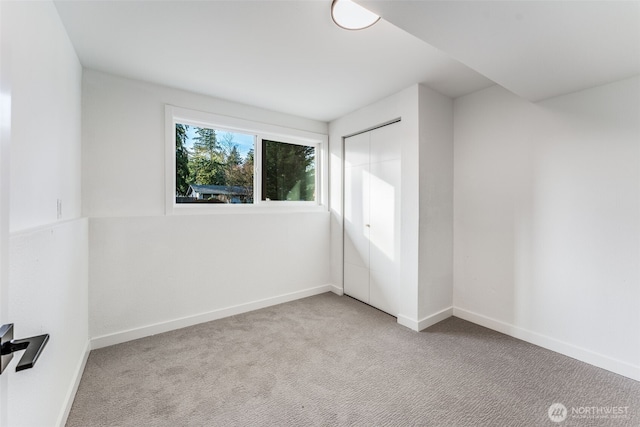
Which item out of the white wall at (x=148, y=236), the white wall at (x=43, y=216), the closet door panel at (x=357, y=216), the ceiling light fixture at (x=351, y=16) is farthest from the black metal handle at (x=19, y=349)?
the closet door panel at (x=357, y=216)

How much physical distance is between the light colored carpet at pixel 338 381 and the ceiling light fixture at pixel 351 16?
94.4 inches

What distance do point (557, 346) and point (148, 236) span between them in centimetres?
375

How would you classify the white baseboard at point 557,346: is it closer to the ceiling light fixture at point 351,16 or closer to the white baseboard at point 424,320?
the white baseboard at point 424,320

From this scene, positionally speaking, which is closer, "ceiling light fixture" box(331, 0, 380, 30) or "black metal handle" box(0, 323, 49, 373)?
"black metal handle" box(0, 323, 49, 373)

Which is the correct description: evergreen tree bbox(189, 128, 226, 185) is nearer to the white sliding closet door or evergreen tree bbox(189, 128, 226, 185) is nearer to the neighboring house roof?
the neighboring house roof

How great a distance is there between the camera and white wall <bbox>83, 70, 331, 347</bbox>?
2.36 m

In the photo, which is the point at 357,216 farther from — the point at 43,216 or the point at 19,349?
the point at 19,349

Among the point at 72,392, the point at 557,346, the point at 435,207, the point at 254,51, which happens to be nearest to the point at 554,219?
the point at 435,207

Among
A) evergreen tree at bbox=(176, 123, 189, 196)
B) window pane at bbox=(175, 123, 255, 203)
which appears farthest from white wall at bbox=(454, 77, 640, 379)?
evergreen tree at bbox=(176, 123, 189, 196)

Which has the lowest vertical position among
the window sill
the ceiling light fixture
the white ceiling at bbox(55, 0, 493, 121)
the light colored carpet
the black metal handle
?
the light colored carpet

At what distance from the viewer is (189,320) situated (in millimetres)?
2770

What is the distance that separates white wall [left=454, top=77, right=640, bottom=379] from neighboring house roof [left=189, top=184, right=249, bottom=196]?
8.13 ft

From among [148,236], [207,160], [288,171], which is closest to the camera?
[148,236]

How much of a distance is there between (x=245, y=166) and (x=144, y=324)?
1938mm
